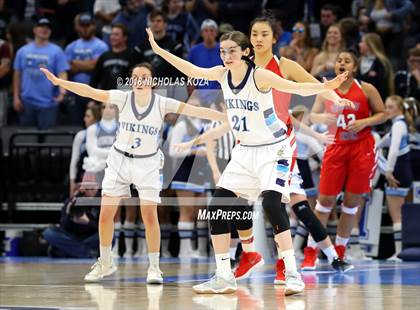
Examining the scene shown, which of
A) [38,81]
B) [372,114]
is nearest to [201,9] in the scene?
[38,81]

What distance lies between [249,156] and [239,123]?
0.99 ft

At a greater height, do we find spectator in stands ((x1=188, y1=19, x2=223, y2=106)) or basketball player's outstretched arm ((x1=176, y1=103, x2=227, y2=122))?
spectator in stands ((x1=188, y1=19, x2=223, y2=106))

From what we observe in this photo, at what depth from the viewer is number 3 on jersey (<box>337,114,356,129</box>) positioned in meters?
11.7

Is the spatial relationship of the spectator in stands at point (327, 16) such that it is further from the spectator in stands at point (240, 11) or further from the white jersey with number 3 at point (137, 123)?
the white jersey with number 3 at point (137, 123)

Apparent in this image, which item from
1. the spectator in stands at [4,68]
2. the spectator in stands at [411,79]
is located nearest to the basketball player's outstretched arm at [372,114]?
the spectator in stands at [411,79]

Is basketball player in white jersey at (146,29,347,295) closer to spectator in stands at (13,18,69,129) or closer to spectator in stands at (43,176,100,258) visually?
spectator in stands at (43,176,100,258)

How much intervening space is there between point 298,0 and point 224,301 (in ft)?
33.2

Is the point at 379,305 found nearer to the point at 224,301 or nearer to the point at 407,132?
the point at 224,301

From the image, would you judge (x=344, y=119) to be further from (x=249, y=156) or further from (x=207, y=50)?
(x=207, y=50)

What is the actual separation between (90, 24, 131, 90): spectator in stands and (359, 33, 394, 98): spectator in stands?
357 centimetres

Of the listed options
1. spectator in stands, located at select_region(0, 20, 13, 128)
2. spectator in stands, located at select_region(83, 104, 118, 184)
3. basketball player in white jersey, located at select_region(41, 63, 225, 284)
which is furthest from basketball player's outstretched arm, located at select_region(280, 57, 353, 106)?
spectator in stands, located at select_region(0, 20, 13, 128)

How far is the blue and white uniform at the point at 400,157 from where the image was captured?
1377cm

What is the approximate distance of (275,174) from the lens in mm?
8617

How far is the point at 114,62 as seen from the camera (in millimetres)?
15281
